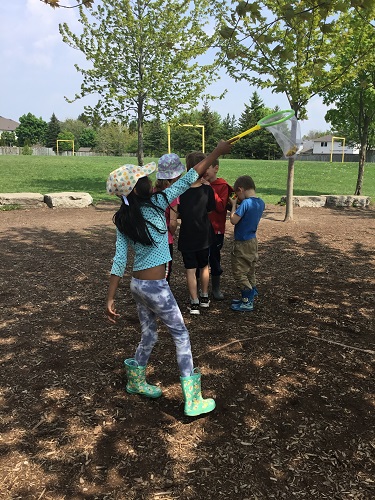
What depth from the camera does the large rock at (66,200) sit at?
1301 cm

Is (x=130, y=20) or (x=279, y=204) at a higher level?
(x=130, y=20)

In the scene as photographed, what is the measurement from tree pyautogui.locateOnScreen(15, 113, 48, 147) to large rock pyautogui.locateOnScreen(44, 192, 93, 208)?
101 metres

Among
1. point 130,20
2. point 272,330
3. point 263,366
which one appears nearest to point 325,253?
point 272,330

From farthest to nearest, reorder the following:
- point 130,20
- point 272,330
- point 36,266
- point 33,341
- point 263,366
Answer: point 130,20 < point 36,266 < point 272,330 < point 33,341 < point 263,366

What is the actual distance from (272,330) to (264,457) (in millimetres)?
1875

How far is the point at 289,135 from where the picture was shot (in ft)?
11.6

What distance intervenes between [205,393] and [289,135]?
2.17 metres

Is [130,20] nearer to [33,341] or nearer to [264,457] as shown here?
[33,341]

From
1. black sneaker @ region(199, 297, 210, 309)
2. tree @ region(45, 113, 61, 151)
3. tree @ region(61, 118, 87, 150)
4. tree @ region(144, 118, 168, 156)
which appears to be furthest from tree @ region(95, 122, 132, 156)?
black sneaker @ region(199, 297, 210, 309)

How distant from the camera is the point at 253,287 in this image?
492cm

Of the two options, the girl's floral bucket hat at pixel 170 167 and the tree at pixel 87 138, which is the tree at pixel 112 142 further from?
the girl's floral bucket hat at pixel 170 167

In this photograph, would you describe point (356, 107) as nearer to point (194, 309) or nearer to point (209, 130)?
point (194, 309)

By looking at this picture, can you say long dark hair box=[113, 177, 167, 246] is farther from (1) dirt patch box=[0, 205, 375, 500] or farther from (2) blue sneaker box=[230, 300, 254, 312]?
(2) blue sneaker box=[230, 300, 254, 312]

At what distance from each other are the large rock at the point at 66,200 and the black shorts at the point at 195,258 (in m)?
9.42
